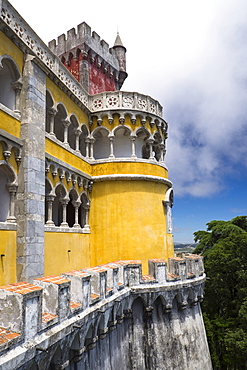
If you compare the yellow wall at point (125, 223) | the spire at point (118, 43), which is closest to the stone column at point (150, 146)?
the yellow wall at point (125, 223)

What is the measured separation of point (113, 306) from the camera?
8.94 meters

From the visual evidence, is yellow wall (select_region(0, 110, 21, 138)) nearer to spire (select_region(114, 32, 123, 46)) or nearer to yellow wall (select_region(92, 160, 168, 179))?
yellow wall (select_region(92, 160, 168, 179))

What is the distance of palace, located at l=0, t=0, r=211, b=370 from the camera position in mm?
6070

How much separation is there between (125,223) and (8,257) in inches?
238

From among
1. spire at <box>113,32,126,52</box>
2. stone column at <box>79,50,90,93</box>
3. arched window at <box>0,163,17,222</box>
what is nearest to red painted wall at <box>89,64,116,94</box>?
stone column at <box>79,50,90,93</box>

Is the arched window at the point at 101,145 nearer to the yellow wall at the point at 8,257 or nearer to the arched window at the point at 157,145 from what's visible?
the arched window at the point at 157,145

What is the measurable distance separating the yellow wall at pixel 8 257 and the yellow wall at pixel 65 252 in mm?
1563

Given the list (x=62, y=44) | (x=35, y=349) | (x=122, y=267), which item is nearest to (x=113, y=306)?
(x=122, y=267)

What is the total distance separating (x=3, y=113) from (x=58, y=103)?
3.52 m

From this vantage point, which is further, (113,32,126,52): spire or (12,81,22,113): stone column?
(113,32,126,52): spire

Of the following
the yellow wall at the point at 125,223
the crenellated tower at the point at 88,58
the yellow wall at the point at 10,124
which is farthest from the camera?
the crenellated tower at the point at 88,58

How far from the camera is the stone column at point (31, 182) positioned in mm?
8797

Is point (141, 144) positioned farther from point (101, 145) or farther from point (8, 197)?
point (8, 197)

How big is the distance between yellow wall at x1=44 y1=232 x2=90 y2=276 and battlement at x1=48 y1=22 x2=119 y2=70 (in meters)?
10.6
